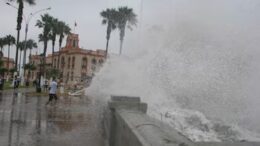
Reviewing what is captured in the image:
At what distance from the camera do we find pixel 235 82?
1612 centimetres

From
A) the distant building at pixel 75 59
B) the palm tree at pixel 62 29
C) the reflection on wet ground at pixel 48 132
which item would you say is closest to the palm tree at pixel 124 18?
the palm tree at pixel 62 29

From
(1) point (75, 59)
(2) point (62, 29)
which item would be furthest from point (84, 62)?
(2) point (62, 29)

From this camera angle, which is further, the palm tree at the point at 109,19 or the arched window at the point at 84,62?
the arched window at the point at 84,62

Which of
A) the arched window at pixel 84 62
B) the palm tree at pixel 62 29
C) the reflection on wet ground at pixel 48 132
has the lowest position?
the reflection on wet ground at pixel 48 132

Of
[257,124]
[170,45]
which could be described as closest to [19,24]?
[170,45]

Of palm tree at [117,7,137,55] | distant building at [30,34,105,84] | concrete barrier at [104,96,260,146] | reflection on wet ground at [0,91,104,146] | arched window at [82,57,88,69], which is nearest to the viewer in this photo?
concrete barrier at [104,96,260,146]

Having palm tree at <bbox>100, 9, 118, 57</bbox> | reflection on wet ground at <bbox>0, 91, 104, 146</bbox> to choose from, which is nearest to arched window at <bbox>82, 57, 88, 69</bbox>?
palm tree at <bbox>100, 9, 118, 57</bbox>

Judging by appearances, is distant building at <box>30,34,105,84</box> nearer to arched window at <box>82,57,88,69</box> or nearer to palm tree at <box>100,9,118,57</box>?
arched window at <box>82,57,88,69</box>

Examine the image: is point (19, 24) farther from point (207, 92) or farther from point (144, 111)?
point (144, 111)

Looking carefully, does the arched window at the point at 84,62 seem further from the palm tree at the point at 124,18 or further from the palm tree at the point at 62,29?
the palm tree at the point at 124,18

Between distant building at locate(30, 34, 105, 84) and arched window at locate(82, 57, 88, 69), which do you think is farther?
arched window at locate(82, 57, 88, 69)

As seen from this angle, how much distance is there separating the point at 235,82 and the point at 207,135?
710 centimetres

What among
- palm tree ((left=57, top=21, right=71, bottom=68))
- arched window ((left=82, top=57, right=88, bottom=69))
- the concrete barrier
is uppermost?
palm tree ((left=57, top=21, right=71, bottom=68))

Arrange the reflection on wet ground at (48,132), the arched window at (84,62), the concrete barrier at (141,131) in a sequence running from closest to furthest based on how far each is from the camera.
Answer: the concrete barrier at (141,131)
the reflection on wet ground at (48,132)
the arched window at (84,62)
